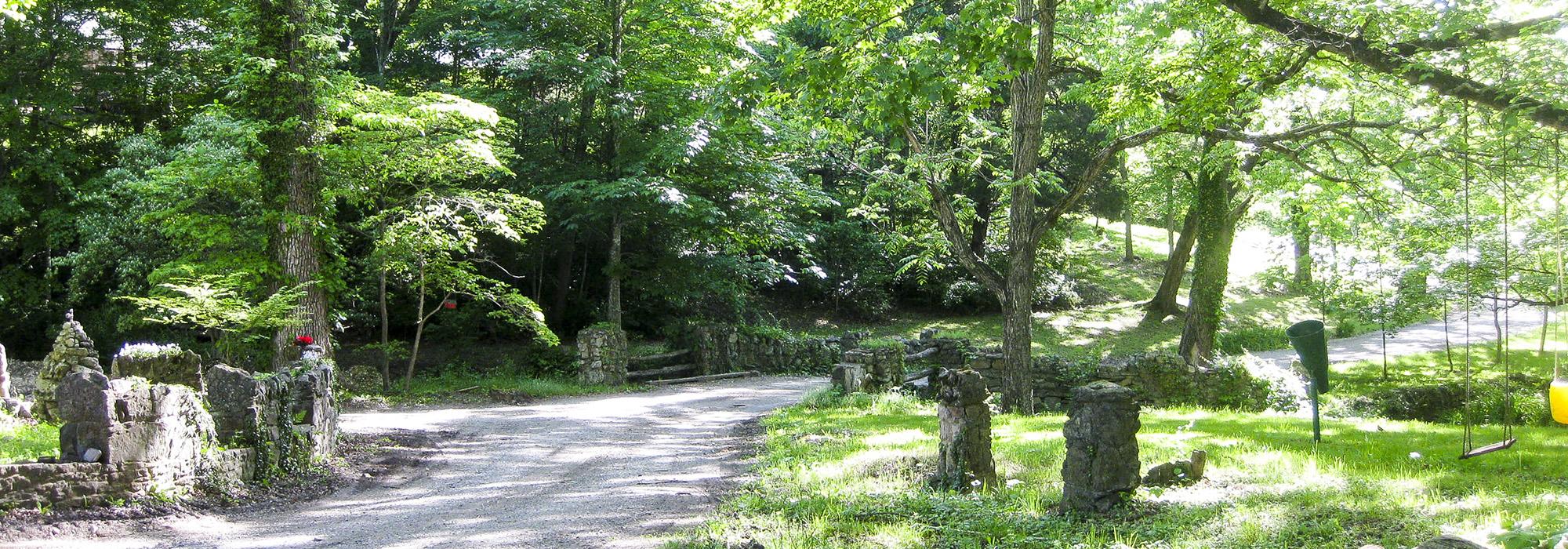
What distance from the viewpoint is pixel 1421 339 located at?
24.5m

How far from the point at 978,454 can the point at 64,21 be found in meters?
21.8

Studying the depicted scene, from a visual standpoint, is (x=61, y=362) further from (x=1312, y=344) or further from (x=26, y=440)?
(x=1312, y=344)

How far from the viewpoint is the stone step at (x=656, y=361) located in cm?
Answer: 2052

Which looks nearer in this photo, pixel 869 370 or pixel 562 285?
pixel 869 370

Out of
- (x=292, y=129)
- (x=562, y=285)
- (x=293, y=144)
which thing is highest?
(x=292, y=129)

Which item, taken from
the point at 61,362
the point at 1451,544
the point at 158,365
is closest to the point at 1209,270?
the point at 1451,544

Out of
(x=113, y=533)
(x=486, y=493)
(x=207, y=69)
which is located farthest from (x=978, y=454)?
(x=207, y=69)

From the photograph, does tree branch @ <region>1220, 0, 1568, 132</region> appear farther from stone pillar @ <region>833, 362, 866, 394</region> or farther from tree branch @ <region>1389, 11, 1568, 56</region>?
stone pillar @ <region>833, 362, 866, 394</region>

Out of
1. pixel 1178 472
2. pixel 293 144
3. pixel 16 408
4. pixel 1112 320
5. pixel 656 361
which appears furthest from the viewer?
pixel 1112 320

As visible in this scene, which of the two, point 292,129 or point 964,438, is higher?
point 292,129

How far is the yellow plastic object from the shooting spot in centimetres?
384

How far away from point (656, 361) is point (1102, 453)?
50.7 ft

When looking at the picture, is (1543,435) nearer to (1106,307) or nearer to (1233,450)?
(1233,450)

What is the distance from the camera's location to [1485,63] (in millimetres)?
7871
